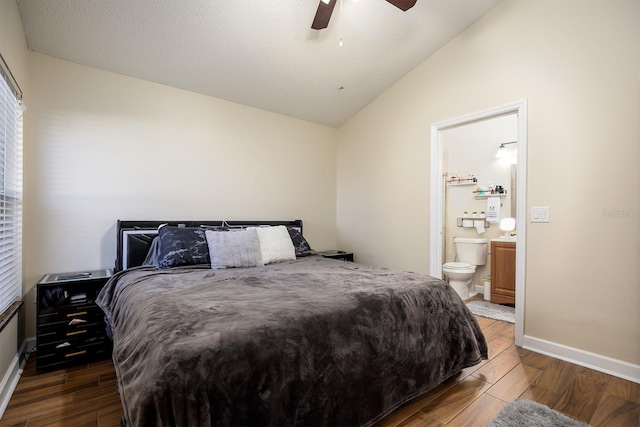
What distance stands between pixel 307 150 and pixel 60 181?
2697 millimetres

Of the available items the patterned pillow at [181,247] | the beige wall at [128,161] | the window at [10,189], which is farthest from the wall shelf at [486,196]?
the window at [10,189]

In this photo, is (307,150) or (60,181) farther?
(307,150)

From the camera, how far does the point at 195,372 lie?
104cm

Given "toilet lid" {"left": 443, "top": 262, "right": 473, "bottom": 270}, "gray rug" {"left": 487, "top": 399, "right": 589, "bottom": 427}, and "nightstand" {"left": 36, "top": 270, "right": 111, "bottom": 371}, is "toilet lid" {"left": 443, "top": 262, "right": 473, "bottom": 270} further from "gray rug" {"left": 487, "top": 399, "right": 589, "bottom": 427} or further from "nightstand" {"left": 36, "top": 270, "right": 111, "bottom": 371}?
"nightstand" {"left": 36, "top": 270, "right": 111, "bottom": 371}

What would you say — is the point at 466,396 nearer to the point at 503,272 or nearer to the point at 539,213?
the point at 539,213

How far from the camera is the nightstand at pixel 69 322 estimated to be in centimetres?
219

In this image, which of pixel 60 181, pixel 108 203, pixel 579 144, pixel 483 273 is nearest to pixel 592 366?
pixel 579 144

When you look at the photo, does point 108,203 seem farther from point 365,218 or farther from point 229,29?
point 365,218

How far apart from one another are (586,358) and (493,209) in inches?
92.5

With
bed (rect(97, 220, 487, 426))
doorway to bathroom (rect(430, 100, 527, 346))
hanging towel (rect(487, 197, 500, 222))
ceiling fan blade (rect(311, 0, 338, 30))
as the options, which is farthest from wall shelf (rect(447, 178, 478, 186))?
ceiling fan blade (rect(311, 0, 338, 30))

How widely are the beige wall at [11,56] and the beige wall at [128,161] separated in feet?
0.85

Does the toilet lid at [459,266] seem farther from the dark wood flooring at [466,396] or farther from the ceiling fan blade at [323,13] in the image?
the ceiling fan blade at [323,13]

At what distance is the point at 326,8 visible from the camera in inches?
87.3

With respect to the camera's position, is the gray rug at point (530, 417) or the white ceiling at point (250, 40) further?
the white ceiling at point (250, 40)
